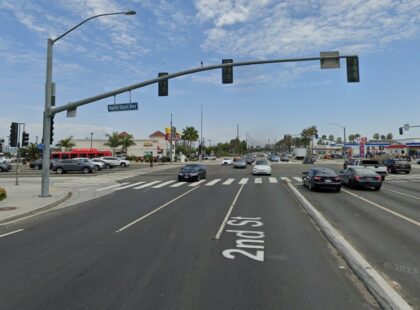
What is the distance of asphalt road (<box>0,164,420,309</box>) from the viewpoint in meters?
4.96

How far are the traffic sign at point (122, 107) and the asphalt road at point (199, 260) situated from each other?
822cm

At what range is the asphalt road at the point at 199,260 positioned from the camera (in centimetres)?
496

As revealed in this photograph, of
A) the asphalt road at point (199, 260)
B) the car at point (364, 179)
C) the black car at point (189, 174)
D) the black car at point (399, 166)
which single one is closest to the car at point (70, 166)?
the black car at point (189, 174)

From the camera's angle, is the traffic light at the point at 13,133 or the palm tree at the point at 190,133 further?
the palm tree at the point at 190,133

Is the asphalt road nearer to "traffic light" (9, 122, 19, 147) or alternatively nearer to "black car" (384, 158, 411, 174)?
"traffic light" (9, 122, 19, 147)

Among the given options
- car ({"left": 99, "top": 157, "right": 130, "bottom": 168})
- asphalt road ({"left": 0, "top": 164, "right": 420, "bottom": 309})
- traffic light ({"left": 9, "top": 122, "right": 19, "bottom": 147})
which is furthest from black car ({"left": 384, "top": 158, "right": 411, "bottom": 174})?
car ({"left": 99, "top": 157, "right": 130, "bottom": 168})

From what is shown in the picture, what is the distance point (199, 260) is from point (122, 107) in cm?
1445

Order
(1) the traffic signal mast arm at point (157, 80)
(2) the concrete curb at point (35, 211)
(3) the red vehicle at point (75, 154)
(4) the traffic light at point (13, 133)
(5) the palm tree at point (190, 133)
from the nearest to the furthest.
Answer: (2) the concrete curb at point (35, 211)
(1) the traffic signal mast arm at point (157, 80)
(4) the traffic light at point (13, 133)
(3) the red vehicle at point (75, 154)
(5) the palm tree at point (190, 133)

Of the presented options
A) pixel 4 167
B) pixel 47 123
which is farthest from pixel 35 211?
pixel 4 167

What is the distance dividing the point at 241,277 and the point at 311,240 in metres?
3.23

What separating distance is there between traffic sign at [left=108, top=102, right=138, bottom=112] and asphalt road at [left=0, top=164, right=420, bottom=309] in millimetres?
8217

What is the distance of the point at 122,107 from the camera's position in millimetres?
19625

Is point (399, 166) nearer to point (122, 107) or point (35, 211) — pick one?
point (122, 107)

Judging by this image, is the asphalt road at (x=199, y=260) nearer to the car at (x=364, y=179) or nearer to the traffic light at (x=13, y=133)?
the car at (x=364, y=179)
